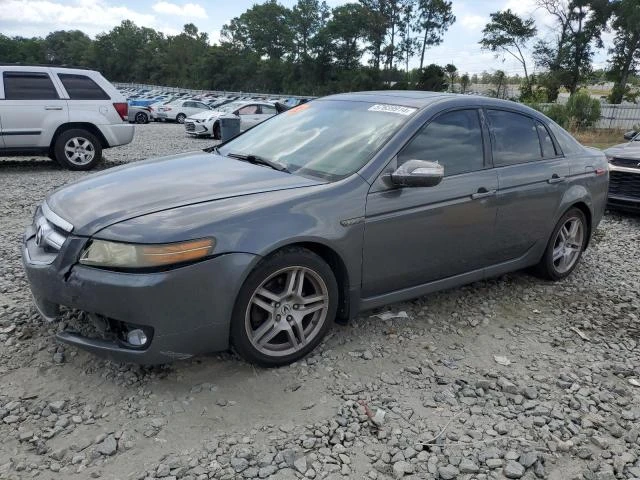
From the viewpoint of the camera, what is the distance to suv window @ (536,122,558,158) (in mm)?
4410

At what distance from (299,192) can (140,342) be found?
118 centimetres

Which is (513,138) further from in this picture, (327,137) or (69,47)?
(69,47)

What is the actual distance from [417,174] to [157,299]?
1.64 m

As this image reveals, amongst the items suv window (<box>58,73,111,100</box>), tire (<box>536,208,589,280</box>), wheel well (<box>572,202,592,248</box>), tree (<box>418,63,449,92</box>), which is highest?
tree (<box>418,63,449,92</box>)

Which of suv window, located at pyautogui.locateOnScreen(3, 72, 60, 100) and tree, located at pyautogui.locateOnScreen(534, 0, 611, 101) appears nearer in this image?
suv window, located at pyautogui.locateOnScreen(3, 72, 60, 100)

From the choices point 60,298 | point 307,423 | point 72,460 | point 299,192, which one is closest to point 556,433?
point 307,423

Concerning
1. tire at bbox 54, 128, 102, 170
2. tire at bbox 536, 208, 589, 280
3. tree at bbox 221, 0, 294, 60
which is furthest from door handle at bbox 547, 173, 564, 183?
tree at bbox 221, 0, 294, 60

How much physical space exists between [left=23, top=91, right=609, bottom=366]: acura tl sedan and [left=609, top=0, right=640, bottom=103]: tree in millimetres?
44035

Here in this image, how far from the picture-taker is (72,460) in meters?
2.37

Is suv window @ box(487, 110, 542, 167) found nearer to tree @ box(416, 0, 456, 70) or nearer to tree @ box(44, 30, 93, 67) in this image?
tree @ box(416, 0, 456, 70)

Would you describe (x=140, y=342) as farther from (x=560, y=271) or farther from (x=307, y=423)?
(x=560, y=271)

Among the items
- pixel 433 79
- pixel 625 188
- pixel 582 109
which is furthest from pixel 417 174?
pixel 433 79

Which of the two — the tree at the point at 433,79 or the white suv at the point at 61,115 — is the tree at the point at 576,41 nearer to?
the tree at the point at 433,79

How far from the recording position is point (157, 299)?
102 inches
